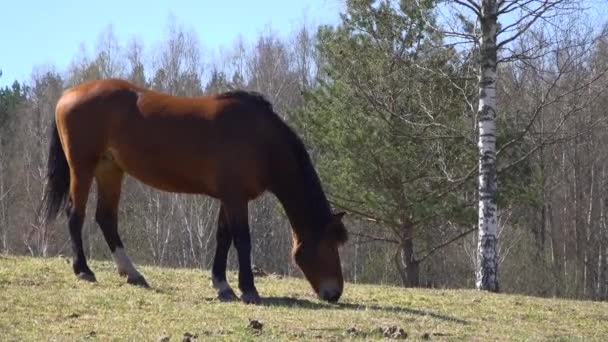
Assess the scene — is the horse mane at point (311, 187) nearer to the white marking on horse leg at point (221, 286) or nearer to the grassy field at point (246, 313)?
the grassy field at point (246, 313)

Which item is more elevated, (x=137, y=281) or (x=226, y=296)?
(x=137, y=281)

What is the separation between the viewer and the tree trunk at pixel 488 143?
14008 mm

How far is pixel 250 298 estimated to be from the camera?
8836mm

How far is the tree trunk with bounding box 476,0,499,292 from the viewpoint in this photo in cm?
1401

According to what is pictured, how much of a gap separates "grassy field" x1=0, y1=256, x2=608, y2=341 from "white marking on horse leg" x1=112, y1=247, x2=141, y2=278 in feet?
0.39

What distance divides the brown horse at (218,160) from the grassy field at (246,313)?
1.53ft

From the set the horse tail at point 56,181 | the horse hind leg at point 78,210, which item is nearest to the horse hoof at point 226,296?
the horse hind leg at point 78,210

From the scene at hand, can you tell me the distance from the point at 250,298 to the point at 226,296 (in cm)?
33

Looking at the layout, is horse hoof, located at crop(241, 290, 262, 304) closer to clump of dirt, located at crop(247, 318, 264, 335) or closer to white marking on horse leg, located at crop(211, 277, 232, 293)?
white marking on horse leg, located at crop(211, 277, 232, 293)

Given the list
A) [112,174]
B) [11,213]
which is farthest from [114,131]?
[11,213]

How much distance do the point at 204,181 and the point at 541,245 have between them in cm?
2727

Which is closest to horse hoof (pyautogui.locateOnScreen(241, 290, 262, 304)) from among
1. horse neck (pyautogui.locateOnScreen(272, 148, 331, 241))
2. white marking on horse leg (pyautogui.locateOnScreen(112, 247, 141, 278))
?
horse neck (pyautogui.locateOnScreen(272, 148, 331, 241))

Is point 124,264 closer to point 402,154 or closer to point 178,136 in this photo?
point 178,136

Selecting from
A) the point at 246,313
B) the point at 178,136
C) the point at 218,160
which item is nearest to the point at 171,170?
the point at 178,136
